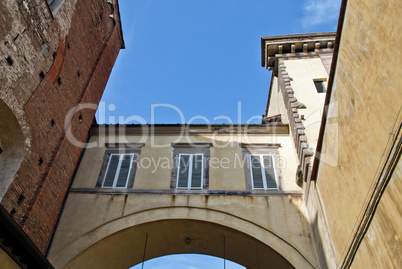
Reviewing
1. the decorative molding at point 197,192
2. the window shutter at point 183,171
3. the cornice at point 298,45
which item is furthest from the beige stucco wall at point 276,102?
the window shutter at point 183,171

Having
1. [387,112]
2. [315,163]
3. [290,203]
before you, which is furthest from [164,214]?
[387,112]

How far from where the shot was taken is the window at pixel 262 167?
9.85 metres

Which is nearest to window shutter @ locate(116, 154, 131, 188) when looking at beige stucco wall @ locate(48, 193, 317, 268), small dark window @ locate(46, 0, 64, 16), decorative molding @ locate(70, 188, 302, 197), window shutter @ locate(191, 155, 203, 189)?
decorative molding @ locate(70, 188, 302, 197)

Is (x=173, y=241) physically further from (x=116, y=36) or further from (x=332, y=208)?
(x=116, y=36)

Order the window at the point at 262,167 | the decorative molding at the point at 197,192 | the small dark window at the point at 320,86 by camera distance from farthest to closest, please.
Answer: the small dark window at the point at 320,86, the window at the point at 262,167, the decorative molding at the point at 197,192

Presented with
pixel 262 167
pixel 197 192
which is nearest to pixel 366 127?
pixel 262 167

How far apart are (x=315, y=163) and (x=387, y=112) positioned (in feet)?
11.9

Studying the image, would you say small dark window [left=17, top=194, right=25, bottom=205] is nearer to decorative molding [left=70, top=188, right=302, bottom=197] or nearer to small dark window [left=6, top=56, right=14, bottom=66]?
decorative molding [left=70, top=188, right=302, bottom=197]

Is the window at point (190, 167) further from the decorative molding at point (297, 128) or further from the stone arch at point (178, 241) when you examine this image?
the decorative molding at point (297, 128)

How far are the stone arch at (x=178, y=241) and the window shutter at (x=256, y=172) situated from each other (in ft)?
4.38

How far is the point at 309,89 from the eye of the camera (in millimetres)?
12008

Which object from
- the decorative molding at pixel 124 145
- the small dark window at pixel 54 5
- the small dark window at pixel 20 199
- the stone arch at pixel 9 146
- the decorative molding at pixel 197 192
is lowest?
the small dark window at pixel 20 199

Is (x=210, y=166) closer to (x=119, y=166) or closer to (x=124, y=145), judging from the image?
(x=119, y=166)

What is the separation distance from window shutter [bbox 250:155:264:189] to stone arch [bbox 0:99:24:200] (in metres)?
6.21
